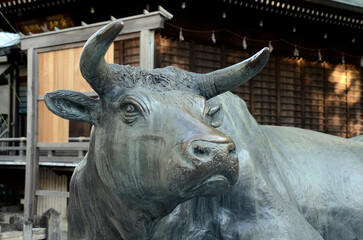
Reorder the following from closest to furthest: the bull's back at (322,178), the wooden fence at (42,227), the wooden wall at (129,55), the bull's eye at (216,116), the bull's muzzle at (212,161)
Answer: the bull's muzzle at (212,161) < the bull's eye at (216,116) < the bull's back at (322,178) < the wooden fence at (42,227) < the wooden wall at (129,55)

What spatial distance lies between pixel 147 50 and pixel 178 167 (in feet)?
16.0

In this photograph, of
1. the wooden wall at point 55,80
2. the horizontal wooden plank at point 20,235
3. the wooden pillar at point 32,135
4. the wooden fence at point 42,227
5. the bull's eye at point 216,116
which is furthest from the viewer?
the wooden pillar at point 32,135

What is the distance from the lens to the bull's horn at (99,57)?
1.86 m

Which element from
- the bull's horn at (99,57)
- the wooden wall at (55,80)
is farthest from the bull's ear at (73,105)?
the wooden wall at (55,80)

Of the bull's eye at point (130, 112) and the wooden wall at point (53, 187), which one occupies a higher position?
the bull's eye at point (130, 112)

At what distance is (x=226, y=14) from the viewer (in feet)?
34.8

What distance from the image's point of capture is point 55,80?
713 centimetres

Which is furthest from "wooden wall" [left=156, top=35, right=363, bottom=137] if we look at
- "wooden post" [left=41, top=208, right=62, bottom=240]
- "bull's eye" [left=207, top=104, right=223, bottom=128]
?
Result: "bull's eye" [left=207, top=104, right=223, bottom=128]

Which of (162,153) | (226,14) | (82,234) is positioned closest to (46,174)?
(226,14)

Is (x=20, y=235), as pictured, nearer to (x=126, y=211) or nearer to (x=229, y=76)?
(x=126, y=211)

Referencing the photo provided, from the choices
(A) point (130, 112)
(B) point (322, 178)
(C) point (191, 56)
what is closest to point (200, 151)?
(A) point (130, 112)

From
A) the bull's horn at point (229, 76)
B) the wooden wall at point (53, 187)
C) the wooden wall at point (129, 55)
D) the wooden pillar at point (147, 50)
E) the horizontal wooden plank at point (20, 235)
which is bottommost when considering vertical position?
the wooden wall at point (53, 187)

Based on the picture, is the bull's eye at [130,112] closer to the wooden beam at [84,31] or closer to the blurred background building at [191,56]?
the wooden beam at [84,31]

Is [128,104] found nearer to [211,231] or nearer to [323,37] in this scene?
[211,231]
